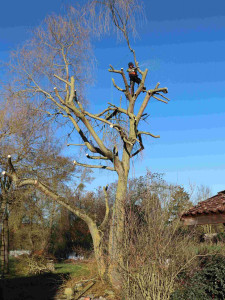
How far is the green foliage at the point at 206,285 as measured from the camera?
752cm

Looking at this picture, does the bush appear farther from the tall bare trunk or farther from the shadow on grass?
the tall bare trunk

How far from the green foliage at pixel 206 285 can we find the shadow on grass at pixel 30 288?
547 cm

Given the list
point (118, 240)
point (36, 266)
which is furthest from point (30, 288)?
point (118, 240)

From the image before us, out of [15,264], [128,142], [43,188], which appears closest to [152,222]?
[128,142]

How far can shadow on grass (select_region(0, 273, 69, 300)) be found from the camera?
11998 mm

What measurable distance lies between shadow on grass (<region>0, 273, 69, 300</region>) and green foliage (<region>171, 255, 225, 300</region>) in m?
5.47

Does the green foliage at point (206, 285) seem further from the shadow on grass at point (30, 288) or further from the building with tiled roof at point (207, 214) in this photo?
the shadow on grass at point (30, 288)

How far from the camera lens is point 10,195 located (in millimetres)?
17078

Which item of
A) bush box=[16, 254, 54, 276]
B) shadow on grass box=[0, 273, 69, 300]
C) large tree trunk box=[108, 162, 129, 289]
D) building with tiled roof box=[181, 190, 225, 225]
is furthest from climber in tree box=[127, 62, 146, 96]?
bush box=[16, 254, 54, 276]

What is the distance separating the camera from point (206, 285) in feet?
25.0

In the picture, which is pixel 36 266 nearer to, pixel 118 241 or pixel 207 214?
pixel 118 241

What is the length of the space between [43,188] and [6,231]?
5.55 meters

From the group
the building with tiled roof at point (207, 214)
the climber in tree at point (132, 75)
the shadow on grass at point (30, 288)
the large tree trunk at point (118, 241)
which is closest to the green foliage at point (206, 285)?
the building with tiled roof at point (207, 214)

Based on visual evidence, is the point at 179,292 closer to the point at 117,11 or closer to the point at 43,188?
the point at 43,188
